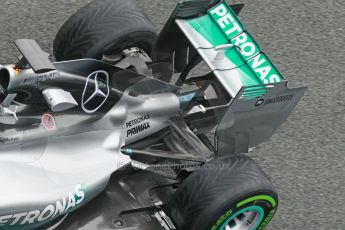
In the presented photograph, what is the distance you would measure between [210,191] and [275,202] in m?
0.50

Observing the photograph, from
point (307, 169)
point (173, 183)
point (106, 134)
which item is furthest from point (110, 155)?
point (307, 169)

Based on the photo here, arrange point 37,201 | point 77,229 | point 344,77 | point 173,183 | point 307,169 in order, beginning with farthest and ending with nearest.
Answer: point 344,77, point 307,169, point 173,183, point 77,229, point 37,201

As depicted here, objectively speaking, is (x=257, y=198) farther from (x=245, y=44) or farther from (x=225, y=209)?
(x=245, y=44)

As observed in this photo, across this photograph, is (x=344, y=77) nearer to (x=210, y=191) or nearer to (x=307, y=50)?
(x=307, y=50)

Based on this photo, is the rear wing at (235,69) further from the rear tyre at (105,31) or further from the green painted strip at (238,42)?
the rear tyre at (105,31)

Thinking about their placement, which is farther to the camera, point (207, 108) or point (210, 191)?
point (207, 108)

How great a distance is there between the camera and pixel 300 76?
6.27m

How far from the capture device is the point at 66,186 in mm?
4195

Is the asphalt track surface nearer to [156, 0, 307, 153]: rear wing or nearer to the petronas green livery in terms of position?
[156, 0, 307, 153]: rear wing

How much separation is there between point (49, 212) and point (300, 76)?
2.86m

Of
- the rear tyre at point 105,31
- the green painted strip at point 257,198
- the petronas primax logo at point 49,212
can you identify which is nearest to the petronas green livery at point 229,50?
the rear tyre at point 105,31

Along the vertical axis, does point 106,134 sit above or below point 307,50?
above

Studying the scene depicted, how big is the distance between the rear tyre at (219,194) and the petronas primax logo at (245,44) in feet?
1.90

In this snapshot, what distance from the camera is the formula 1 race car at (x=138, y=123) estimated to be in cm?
412
